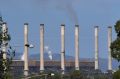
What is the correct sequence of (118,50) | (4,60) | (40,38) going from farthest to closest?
1. (40,38)
2. (118,50)
3. (4,60)

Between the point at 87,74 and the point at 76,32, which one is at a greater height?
the point at 76,32

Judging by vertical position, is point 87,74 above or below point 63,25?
below

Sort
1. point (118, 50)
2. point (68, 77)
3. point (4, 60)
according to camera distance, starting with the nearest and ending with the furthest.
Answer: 1. point (4, 60)
2. point (118, 50)
3. point (68, 77)

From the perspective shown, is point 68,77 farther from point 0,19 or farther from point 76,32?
point 0,19

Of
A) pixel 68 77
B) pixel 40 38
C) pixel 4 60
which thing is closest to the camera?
pixel 4 60

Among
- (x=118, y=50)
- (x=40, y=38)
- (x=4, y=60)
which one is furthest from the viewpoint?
(x=40, y=38)

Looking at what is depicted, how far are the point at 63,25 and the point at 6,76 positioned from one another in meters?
138

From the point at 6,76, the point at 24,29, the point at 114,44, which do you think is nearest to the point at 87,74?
the point at 24,29

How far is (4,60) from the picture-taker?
3083cm

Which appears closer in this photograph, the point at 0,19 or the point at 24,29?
the point at 0,19

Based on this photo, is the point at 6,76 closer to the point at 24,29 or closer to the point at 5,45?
the point at 5,45

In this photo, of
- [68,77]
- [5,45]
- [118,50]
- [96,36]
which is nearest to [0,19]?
[5,45]

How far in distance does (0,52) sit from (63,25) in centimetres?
13908

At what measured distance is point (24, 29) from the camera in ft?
534
